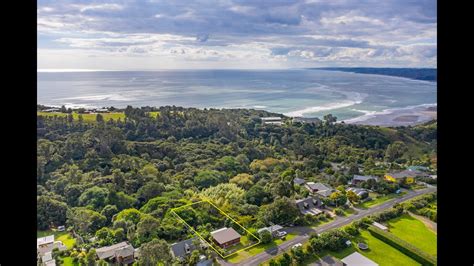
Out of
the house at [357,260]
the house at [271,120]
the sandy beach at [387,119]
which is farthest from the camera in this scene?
the house at [271,120]

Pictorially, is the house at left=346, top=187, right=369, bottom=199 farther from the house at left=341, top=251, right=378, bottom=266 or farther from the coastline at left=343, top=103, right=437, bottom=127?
the coastline at left=343, top=103, right=437, bottom=127

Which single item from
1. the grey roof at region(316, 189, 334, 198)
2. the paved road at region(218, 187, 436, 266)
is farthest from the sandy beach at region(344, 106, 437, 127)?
the grey roof at region(316, 189, 334, 198)

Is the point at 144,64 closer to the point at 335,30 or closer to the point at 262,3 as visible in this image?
the point at 262,3

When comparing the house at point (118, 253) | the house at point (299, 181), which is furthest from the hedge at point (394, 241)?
the house at point (118, 253)

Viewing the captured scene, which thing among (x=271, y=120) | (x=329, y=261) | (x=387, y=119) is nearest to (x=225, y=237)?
(x=329, y=261)

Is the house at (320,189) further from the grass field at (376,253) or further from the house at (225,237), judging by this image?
the house at (225,237)

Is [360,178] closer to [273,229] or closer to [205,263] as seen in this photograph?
[273,229]
